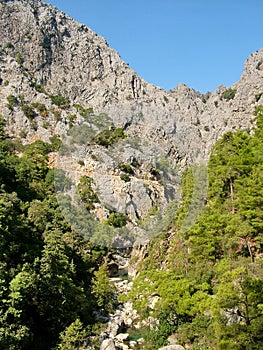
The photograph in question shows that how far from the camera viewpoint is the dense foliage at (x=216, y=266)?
10.3m

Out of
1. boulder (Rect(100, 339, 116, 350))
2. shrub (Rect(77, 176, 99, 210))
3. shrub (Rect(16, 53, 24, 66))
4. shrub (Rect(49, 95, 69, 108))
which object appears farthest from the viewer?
shrub (Rect(16, 53, 24, 66))

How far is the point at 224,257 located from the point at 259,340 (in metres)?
7.21

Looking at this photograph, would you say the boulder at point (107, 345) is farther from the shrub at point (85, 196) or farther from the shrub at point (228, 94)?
the shrub at point (228, 94)

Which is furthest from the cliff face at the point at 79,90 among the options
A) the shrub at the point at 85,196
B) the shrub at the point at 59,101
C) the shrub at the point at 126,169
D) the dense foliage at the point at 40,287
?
the dense foliage at the point at 40,287

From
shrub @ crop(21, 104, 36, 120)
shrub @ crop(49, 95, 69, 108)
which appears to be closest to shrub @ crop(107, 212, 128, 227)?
shrub @ crop(21, 104, 36, 120)

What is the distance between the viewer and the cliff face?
38875 mm

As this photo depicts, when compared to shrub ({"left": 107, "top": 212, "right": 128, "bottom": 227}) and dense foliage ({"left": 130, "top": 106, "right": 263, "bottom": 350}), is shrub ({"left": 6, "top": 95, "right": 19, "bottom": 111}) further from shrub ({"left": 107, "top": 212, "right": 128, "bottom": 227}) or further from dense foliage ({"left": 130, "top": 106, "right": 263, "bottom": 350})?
dense foliage ({"left": 130, "top": 106, "right": 263, "bottom": 350})

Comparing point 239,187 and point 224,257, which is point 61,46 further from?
point 224,257

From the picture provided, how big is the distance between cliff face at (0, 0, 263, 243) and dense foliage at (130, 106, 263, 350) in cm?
931

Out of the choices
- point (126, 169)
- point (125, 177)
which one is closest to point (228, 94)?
point (126, 169)

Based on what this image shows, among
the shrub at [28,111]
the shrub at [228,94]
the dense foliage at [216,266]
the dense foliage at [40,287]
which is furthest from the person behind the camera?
the shrub at [228,94]

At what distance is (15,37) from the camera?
5025cm

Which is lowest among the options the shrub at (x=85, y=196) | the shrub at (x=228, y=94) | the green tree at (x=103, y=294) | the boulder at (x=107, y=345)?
the boulder at (x=107, y=345)

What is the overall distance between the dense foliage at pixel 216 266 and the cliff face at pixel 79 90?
9307 mm
